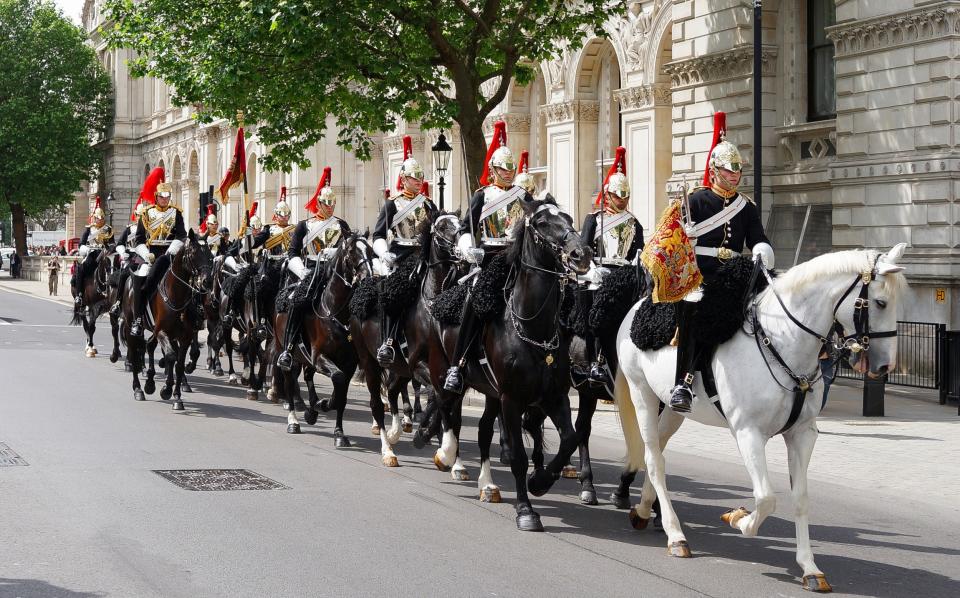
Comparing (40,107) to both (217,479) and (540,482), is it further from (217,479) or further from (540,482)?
(540,482)

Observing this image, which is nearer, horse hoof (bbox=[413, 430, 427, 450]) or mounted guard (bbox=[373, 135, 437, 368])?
horse hoof (bbox=[413, 430, 427, 450])

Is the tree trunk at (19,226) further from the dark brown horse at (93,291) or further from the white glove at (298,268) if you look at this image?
the white glove at (298,268)

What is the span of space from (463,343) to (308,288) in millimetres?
4718

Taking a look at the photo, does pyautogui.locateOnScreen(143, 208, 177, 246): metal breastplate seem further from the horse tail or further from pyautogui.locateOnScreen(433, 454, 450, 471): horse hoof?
the horse tail

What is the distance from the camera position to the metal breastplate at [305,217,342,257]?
1493 centimetres

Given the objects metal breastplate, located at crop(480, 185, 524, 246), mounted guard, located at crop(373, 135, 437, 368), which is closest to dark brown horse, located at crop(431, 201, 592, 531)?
metal breastplate, located at crop(480, 185, 524, 246)

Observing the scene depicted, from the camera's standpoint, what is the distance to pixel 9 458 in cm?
1151

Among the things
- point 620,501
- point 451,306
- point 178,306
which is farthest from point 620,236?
point 178,306

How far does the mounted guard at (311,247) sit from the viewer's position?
47.4 ft

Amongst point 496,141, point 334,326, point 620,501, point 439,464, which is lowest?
point 620,501

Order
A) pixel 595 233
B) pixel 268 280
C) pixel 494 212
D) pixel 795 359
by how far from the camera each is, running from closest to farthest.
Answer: pixel 795 359
pixel 494 212
pixel 595 233
pixel 268 280

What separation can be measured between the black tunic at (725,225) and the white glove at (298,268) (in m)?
7.07

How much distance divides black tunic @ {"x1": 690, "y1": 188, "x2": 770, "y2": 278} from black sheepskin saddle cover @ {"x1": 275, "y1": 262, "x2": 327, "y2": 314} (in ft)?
21.7

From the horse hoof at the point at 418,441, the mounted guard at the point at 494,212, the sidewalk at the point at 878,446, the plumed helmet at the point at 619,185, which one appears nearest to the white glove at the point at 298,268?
the horse hoof at the point at 418,441
